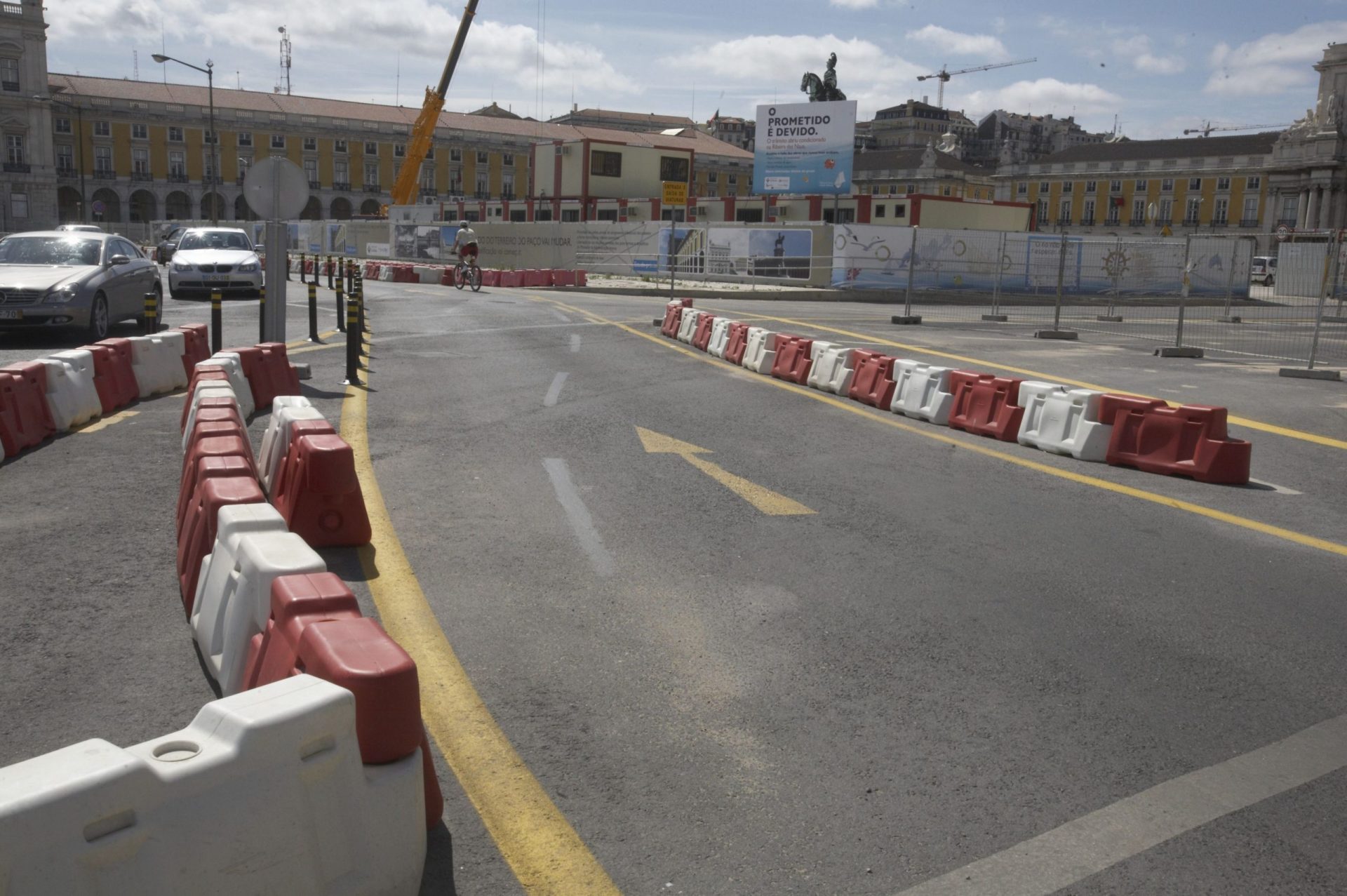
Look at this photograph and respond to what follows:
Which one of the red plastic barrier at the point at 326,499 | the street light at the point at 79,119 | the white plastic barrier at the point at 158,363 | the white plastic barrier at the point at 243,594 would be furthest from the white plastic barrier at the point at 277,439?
the street light at the point at 79,119

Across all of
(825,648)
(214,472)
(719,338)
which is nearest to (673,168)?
(719,338)

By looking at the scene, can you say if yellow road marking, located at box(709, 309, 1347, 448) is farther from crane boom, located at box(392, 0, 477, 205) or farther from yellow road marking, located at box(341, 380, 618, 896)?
crane boom, located at box(392, 0, 477, 205)

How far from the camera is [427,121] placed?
189 feet

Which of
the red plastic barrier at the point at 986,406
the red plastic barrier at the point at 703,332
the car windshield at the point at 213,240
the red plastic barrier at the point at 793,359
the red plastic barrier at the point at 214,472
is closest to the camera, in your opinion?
the red plastic barrier at the point at 214,472

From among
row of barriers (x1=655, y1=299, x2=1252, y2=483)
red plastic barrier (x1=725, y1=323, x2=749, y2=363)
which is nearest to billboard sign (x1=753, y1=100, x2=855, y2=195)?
red plastic barrier (x1=725, y1=323, x2=749, y2=363)

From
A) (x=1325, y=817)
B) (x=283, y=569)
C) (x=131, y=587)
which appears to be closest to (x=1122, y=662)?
(x=1325, y=817)

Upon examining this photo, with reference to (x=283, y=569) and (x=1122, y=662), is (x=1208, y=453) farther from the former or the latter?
(x=283, y=569)

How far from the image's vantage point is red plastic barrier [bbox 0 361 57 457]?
8539 mm

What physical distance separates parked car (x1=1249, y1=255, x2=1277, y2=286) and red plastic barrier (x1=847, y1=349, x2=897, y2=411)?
153 ft

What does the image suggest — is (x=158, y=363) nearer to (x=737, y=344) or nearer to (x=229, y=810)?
(x=737, y=344)

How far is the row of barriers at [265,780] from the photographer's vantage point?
229 centimetres

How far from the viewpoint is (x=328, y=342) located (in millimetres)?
17453

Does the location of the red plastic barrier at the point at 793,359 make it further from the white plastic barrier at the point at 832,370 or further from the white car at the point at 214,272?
the white car at the point at 214,272

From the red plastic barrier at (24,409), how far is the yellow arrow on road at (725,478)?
15.6 ft
